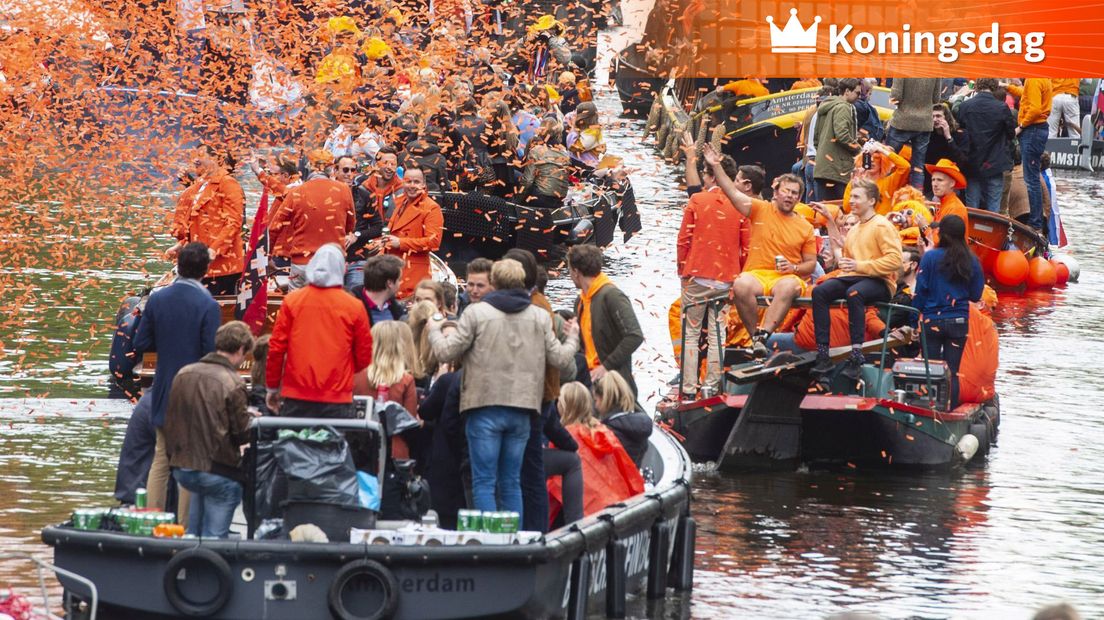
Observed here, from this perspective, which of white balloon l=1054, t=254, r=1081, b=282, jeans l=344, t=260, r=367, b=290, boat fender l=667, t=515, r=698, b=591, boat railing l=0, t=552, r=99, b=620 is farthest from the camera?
white balloon l=1054, t=254, r=1081, b=282

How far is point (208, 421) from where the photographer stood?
416 inches

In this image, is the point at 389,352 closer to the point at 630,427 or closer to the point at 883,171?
the point at 630,427

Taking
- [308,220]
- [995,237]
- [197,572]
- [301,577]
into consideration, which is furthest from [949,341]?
[995,237]

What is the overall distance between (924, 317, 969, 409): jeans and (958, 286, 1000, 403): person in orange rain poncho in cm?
20

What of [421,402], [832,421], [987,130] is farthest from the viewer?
[987,130]

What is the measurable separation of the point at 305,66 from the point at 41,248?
17.8ft

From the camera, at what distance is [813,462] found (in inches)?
633

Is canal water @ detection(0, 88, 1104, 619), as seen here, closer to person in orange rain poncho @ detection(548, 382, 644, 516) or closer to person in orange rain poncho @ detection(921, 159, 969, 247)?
person in orange rain poncho @ detection(548, 382, 644, 516)

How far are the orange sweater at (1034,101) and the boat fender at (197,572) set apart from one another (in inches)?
746

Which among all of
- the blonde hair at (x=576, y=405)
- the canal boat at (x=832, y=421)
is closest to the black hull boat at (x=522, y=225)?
the canal boat at (x=832, y=421)

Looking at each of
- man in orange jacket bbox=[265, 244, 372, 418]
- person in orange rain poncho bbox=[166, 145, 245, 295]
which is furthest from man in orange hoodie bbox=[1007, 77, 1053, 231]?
man in orange jacket bbox=[265, 244, 372, 418]

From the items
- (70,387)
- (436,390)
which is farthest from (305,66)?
(436,390)

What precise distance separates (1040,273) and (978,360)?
9.45 m

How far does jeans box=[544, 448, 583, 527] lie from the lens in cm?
1140
